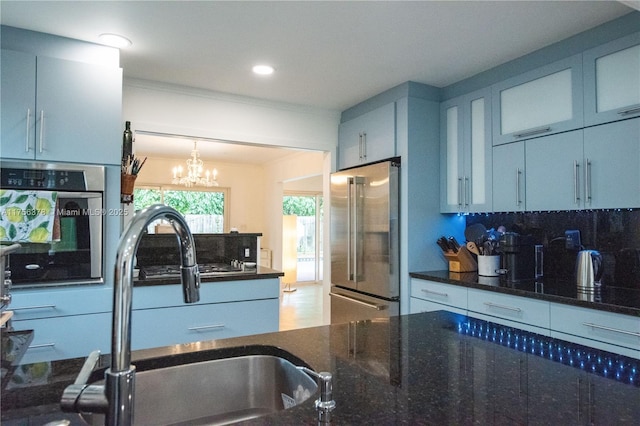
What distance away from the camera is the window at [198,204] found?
7363 mm

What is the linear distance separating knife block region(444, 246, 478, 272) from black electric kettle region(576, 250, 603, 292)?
826mm

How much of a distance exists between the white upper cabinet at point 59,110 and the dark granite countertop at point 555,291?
2351 mm

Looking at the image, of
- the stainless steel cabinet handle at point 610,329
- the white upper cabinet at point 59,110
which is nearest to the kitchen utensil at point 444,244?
the stainless steel cabinet handle at point 610,329

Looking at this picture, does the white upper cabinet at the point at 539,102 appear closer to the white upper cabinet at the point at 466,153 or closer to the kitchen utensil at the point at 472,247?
the white upper cabinet at the point at 466,153

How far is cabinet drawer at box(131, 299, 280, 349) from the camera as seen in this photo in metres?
2.50

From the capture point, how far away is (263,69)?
9.25ft

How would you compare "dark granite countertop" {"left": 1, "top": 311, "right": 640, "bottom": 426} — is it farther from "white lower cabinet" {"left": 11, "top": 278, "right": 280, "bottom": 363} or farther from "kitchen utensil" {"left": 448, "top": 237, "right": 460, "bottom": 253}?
"kitchen utensil" {"left": 448, "top": 237, "right": 460, "bottom": 253}

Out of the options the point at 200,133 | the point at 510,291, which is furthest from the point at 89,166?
the point at 510,291

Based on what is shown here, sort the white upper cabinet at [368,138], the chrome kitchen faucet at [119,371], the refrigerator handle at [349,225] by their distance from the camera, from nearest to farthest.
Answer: the chrome kitchen faucet at [119,371], the white upper cabinet at [368,138], the refrigerator handle at [349,225]

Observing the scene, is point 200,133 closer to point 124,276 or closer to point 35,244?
point 35,244

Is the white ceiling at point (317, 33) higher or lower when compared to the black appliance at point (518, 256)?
higher

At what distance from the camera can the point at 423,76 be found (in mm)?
2994

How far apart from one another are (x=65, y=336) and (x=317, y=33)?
2.26 meters

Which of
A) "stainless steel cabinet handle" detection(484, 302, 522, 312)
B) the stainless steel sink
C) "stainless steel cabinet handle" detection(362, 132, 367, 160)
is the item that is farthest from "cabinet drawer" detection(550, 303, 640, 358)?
"stainless steel cabinet handle" detection(362, 132, 367, 160)
